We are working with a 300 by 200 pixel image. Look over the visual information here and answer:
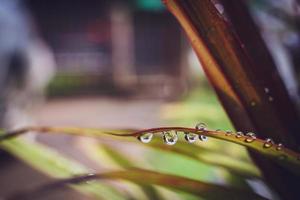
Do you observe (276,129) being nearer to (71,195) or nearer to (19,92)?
(71,195)

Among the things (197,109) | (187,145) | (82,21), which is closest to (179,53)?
(82,21)

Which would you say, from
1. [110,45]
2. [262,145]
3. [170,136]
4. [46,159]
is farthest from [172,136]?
[110,45]

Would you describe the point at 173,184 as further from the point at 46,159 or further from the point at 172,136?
the point at 46,159

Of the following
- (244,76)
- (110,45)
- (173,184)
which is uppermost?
(110,45)

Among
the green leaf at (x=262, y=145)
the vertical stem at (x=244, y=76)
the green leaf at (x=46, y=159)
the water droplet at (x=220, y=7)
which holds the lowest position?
the green leaf at (x=46, y=159)

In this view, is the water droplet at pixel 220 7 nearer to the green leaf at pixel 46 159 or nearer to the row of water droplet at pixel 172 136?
the row of water droplet at pixel 172 136

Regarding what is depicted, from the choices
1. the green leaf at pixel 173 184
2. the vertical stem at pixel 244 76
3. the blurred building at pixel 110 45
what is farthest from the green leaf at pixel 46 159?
the blurred building at pixel 110 45

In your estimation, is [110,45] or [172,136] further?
[110,45]

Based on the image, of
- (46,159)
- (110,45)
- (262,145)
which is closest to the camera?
(262,145)

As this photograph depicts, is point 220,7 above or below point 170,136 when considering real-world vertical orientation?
above
